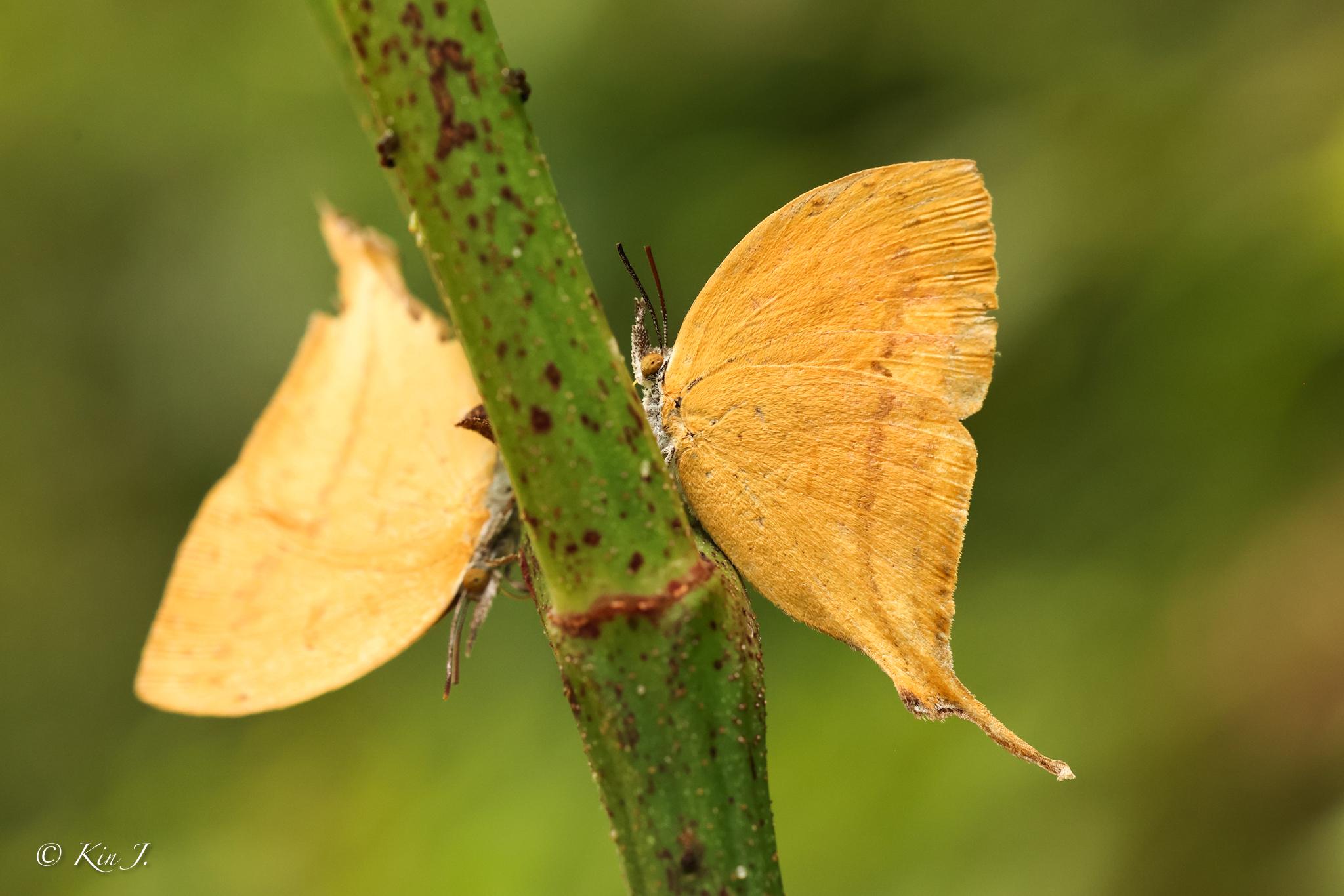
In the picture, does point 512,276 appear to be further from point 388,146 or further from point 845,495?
point 845,495

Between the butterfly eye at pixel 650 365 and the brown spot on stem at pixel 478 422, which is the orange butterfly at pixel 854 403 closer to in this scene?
the butterfly eye at pixel 650 365

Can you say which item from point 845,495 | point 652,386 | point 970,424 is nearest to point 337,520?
point 652,386

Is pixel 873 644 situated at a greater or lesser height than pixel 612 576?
lesser

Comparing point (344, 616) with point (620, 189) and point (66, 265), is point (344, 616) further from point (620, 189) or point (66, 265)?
point (66, 265)

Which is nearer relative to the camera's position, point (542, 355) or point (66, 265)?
point (542, 355)

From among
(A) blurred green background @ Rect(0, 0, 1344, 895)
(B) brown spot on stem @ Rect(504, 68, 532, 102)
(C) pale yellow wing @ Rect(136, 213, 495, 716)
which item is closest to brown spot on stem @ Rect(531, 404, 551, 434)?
(B) brown spot on stem @ Rect(504, 68, 532, 102)

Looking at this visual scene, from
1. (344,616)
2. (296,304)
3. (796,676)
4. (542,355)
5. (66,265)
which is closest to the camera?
(542,355)

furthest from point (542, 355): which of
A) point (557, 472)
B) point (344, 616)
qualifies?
point (344, 616)
